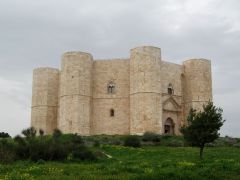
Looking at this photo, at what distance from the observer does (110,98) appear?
38.8 meters

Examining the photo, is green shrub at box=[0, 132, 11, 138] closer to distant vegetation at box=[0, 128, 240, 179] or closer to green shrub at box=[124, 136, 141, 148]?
distant vegetation at box=[0, 128, 240, 179]

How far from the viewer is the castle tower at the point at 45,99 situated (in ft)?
135

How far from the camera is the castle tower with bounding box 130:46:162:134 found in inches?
1423

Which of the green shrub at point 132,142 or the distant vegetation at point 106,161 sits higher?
the green shrub at point 132,142

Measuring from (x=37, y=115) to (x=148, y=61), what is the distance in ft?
40.4

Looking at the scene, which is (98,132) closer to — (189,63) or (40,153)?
(189,63)

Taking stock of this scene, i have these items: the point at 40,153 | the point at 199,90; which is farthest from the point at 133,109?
the point at 40,153

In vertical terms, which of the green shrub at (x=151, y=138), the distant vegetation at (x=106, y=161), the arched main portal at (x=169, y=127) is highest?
the arched main portal at (x=169, y=127)

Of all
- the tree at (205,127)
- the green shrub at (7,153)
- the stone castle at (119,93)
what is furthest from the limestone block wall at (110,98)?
the green shrub at (7,153)

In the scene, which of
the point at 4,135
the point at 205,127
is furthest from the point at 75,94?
the point at 205,127

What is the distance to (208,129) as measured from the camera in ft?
66.6

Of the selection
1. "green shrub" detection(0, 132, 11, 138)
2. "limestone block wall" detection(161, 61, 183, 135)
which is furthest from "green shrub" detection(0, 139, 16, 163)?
"limestone block wall" detection(161, 61, 183, 135)

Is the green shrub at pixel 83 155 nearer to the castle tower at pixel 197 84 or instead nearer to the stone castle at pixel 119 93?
the stone castle at pixel 119 93

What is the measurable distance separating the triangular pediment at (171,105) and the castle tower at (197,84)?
1272 mm
